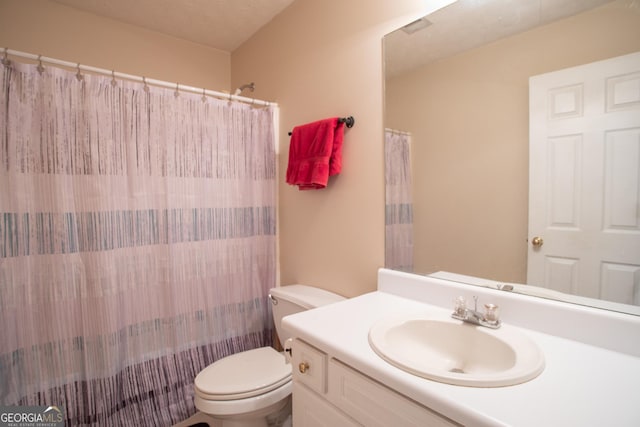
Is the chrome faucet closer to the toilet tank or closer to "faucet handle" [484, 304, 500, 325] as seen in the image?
"faucet handle" [484, 304, 500, 325]

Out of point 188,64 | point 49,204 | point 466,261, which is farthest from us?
point 188,64

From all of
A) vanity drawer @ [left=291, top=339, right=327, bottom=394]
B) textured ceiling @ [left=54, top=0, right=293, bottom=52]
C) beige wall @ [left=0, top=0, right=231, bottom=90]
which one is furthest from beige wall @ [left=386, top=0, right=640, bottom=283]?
beige wall @ [left=0, top=0, right=231, bottom=90]

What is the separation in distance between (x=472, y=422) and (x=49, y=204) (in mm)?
1657

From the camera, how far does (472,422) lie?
Answer: 0.55m

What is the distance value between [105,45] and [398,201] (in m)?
2.13

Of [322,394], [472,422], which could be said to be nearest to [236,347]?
Result: [322,394]

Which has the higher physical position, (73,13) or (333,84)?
(73,13)

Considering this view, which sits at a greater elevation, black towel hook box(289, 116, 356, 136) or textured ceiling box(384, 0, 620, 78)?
textured ceiling box(384, 0, 620, 78)

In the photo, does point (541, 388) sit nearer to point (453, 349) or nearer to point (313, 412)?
point (453, 349)

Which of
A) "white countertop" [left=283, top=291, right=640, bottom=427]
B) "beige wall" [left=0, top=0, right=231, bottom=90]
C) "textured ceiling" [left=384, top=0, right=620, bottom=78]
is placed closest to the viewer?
"white countertop" [left=283, top=291, right=640, bottom=427]

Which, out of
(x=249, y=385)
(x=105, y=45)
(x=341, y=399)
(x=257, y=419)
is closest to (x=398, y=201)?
(x=341, y=399)

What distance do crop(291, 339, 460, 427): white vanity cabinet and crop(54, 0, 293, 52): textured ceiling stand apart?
6.25 ft

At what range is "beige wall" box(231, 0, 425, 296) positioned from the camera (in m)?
1.36

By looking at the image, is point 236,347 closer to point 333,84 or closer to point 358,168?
point 358,168
